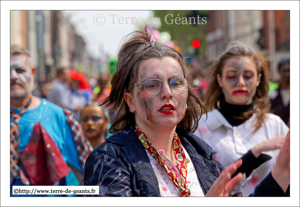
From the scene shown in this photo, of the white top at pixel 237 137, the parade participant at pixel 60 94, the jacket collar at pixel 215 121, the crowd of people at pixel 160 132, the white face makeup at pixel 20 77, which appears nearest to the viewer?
the crowd of people at pixel 160 132

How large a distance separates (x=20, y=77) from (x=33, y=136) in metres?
0.51

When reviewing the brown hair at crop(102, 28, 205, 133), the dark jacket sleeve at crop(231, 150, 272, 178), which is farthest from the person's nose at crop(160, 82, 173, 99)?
the dark jacket sleeve at crop(231, 150, 272, 178)

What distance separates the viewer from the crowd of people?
193 centimetres

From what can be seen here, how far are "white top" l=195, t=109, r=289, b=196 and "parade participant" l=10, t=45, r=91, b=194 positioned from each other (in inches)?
52.0

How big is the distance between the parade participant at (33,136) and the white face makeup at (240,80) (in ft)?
4.89

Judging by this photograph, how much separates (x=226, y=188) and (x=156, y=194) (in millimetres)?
308

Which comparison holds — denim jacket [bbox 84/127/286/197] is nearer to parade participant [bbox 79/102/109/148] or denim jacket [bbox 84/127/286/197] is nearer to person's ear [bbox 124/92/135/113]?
person's ear [bbox 124/92/135/113]

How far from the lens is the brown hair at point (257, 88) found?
3.38 meters

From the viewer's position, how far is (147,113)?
6.67 ft

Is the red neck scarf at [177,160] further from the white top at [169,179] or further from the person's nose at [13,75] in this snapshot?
the person's nose at [13,75]

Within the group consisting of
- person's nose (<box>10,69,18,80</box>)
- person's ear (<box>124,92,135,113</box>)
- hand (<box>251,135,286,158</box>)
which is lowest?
hand (<box>251,135,286,158</box>)

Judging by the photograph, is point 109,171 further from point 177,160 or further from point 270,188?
point 270,188

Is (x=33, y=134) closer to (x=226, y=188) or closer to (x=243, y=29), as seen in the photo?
(x=226, y=188)

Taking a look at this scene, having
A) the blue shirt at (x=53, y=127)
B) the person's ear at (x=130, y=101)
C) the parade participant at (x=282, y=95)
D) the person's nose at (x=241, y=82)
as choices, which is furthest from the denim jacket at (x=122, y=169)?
the parade participant at (x=282, y=95)
